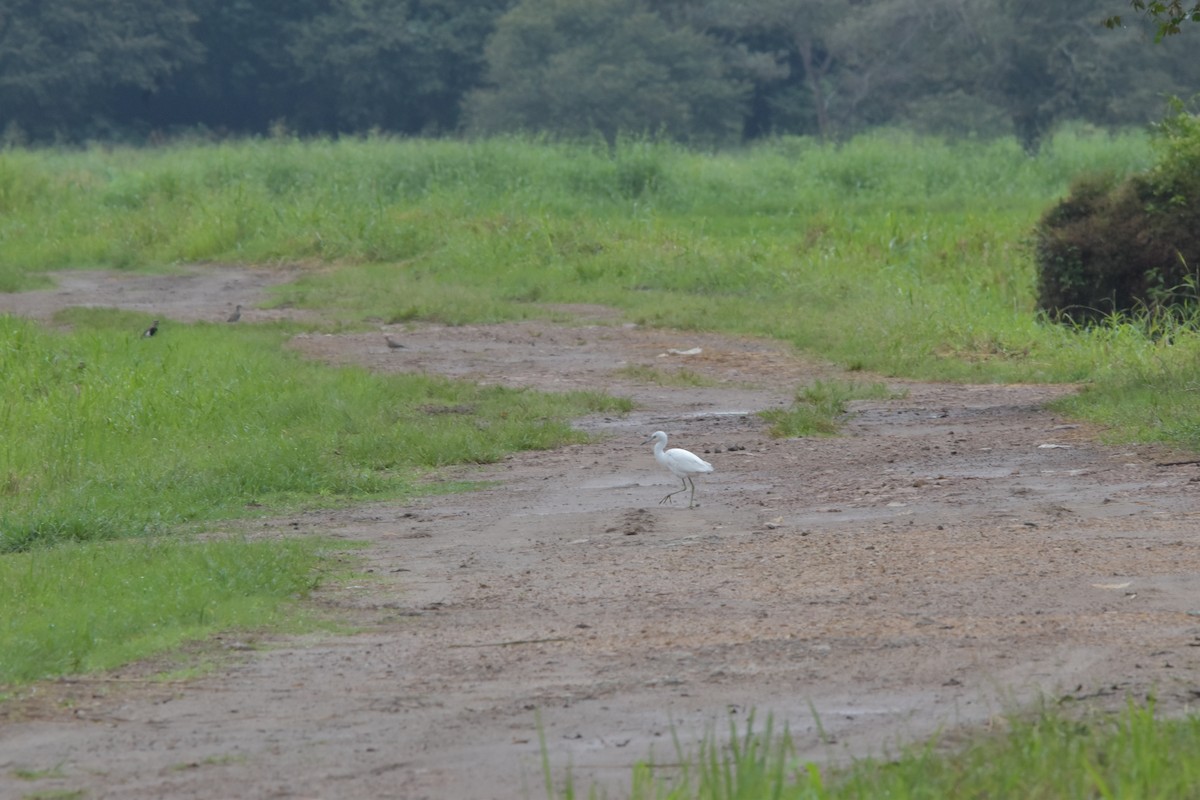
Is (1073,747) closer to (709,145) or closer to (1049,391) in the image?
(1049,391)

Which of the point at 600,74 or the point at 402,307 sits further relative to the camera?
the point at 600,74

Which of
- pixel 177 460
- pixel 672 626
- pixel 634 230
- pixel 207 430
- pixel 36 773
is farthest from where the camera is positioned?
pixel 634 230

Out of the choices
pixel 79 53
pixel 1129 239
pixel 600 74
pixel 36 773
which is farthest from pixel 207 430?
pixel 79 53

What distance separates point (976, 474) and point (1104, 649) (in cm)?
386

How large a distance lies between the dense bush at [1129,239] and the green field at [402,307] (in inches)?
17.0

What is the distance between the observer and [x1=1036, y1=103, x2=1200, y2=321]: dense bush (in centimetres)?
1478

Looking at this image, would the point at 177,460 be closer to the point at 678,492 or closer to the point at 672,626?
the point at 678,492

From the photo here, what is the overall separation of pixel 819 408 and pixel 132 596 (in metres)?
5.95

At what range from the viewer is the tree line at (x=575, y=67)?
43688 millimetres

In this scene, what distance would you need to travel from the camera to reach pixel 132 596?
657cm

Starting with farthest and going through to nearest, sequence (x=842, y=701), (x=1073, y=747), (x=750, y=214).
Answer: (x=750, y=214), (x=842, y=701), (x=1073, y=747)

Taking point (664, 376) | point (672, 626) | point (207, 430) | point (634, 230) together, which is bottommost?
point (634, 230)

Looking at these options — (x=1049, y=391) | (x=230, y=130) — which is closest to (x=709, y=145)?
(x=230, y=130)

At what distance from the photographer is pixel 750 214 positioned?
28.0 m
